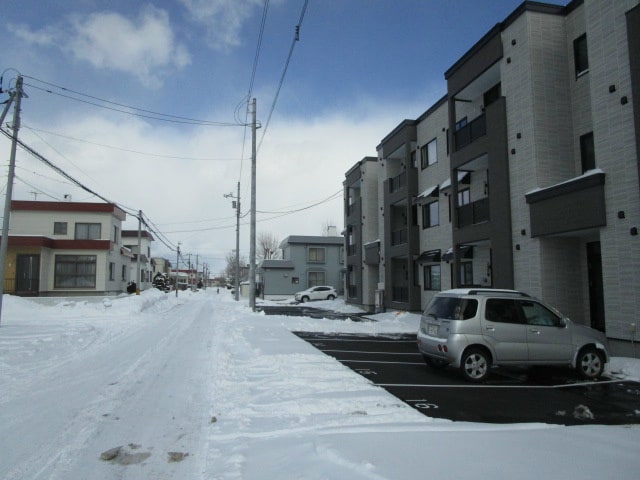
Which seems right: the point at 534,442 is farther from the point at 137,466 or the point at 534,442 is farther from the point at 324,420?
the point at 137,466

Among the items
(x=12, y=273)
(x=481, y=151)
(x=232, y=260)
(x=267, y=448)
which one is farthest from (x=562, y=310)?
(x=232, y=260)

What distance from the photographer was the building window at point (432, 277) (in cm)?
2206

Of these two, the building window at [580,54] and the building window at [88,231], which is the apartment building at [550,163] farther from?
the building window at [88,231]

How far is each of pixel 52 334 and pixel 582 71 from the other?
18.5 meters

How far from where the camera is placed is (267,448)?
4871 mm

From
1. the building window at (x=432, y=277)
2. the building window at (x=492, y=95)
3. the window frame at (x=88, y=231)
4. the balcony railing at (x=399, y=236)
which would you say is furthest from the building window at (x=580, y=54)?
the window frame at (x=88, y=231)

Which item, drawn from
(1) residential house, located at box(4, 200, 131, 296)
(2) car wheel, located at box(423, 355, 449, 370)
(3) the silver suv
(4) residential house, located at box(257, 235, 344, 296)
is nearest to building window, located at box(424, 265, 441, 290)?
(2) car wheel, located at box(423, 355, 449, 370)

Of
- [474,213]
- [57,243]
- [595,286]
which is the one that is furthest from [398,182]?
[57,243]

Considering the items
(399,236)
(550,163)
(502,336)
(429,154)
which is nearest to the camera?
(502,336)

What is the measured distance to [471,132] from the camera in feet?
57.8

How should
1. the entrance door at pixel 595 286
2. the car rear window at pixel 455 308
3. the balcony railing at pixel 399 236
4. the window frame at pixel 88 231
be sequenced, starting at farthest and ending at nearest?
the window frame at pixel 88 231 < the balcony railing at pixel 399 236 < the entrance door at pixel 595 286 < the car rear window at pixel 455 308

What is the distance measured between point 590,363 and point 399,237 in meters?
16.3

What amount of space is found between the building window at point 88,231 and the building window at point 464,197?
1080 inches

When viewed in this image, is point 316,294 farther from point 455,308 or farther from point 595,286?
point 455,308
